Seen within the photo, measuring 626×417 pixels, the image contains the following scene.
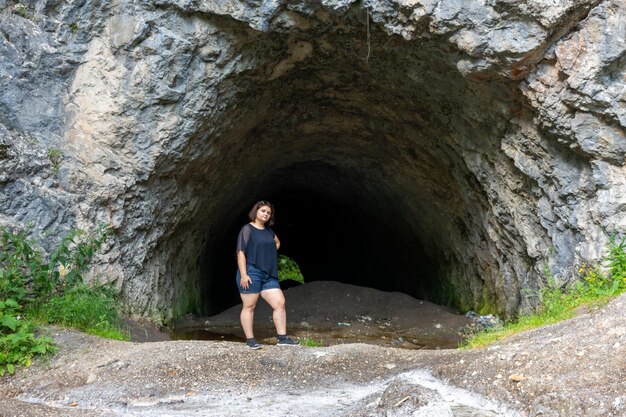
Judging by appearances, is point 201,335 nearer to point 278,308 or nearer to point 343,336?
point 343,336

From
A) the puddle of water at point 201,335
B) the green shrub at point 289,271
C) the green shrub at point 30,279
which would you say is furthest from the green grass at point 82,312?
the green shrub at point 289,271

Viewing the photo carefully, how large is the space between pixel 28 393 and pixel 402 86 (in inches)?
217

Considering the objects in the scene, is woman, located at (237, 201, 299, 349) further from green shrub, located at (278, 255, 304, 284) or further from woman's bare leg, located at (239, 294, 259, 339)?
green shrub, located at (278, 255, 304, 284)

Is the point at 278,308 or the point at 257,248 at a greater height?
the point at 257,248

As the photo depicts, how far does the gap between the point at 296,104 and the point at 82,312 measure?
424 centimetres

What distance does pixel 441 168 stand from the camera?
8883mm

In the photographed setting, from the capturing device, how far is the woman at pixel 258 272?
5742 mm

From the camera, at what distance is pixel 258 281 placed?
19.1 feet

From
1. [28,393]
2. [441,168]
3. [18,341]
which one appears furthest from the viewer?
[441,168]

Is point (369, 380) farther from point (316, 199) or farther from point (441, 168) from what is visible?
point (316, 199)

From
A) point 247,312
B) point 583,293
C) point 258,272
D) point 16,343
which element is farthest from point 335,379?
point 583,293

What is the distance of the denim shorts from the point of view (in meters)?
5.77

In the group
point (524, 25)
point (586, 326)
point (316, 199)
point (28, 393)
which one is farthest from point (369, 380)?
point (316, 199)

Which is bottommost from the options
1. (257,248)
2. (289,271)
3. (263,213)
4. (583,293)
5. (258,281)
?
(289,271)
